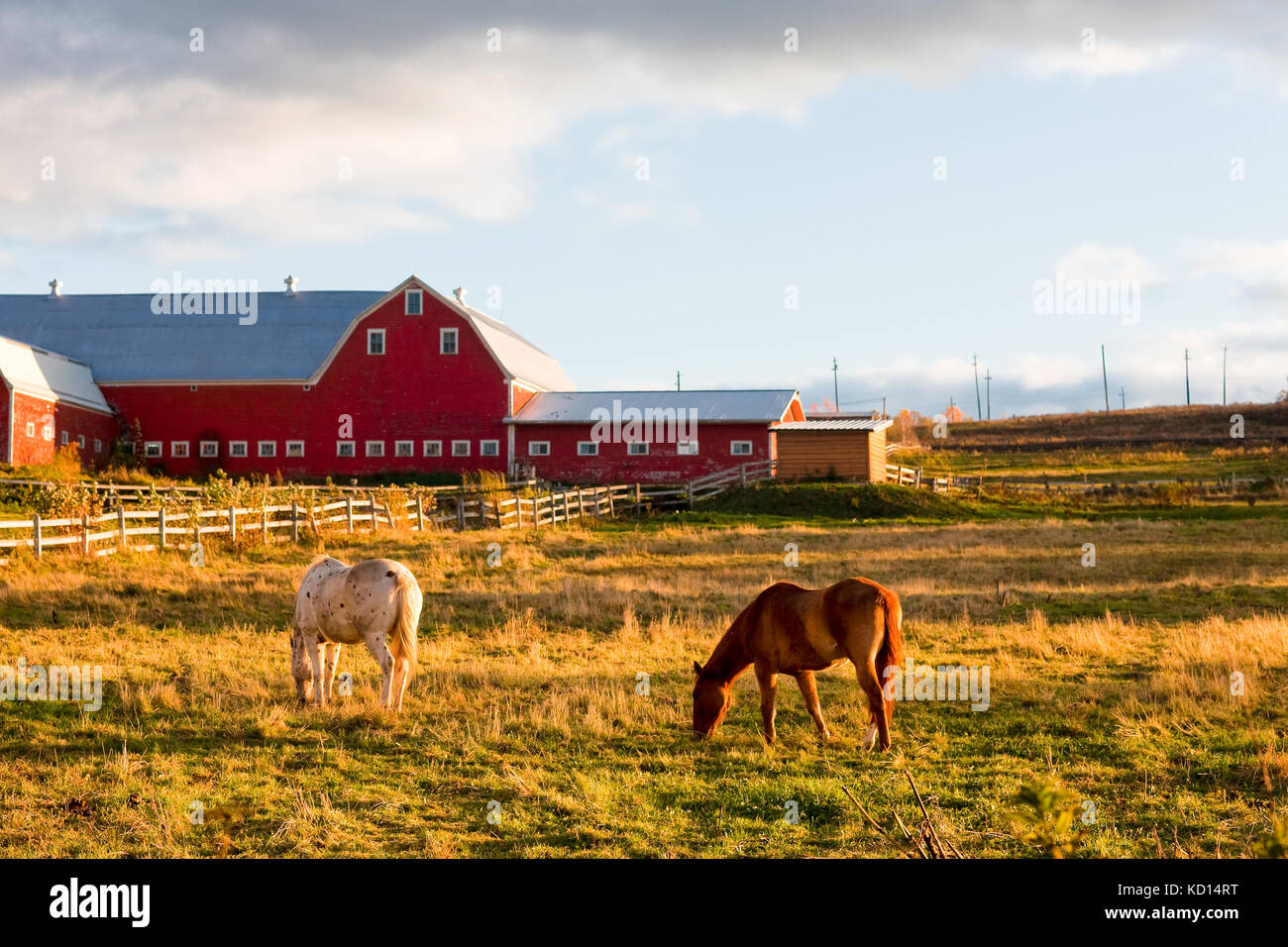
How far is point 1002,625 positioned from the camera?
610 inches

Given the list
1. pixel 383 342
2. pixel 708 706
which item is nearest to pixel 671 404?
pixel 383 342

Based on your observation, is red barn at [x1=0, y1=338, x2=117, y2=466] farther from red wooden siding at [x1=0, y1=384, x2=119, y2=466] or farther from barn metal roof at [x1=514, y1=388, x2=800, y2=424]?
barn metal roof at [x1=514, y1=388, x2=800, y2=424]

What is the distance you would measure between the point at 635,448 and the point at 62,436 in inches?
951

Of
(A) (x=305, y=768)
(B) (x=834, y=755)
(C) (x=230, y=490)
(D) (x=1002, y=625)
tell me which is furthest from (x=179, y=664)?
(C) (x=230, y=490)

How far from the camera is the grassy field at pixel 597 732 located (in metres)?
6.84

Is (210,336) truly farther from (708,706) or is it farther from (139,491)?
(708,706)

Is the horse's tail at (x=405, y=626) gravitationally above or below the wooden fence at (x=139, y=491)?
below

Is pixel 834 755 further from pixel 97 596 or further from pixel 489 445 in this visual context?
pixel 489 445

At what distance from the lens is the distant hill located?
78875mm

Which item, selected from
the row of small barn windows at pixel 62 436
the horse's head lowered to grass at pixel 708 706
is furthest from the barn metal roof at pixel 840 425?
the horse's head lowered to grass at pixel 708 706

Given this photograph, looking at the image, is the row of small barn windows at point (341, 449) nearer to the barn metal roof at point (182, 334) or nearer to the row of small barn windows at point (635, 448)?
the row of small barn windows at point (635, 448)

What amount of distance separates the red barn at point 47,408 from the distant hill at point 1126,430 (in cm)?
5855

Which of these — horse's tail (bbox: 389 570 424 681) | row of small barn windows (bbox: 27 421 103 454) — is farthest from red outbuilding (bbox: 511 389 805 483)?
horse's tail (bbox: 389 570 424 681)

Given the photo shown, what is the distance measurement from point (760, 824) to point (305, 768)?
12.0ft
